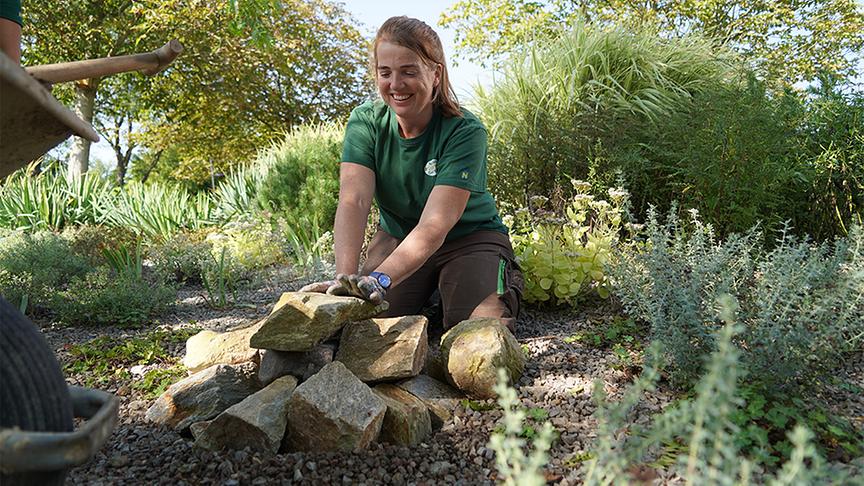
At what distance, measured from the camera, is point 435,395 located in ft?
8.00

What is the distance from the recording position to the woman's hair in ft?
8.99

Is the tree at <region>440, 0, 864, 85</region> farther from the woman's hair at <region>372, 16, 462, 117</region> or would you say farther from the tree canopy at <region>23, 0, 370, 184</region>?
the woman's hair at <region>372, 16, 462, 117</region>

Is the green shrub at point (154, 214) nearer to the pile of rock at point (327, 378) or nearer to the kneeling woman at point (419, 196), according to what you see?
the kneeling woman at point (419, 196)

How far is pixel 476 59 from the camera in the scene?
16641 millimetres

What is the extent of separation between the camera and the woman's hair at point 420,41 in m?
2.74

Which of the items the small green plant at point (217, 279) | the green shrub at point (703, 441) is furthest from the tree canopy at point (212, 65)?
the green shrub at point (703, 441)

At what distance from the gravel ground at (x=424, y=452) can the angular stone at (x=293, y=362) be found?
38 centimetres

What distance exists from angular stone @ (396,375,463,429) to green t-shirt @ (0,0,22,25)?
6.36ft

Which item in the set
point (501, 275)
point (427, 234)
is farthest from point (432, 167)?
point (501, 275)

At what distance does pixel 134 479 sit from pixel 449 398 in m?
1.12

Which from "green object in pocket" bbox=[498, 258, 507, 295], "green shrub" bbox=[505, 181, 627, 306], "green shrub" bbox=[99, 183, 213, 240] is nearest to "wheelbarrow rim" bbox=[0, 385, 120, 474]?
"green object in pocket" bbox=[498, 258, 507, 295]

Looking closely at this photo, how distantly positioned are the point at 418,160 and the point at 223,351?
1273mm

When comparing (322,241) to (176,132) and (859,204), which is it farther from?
(176,132)

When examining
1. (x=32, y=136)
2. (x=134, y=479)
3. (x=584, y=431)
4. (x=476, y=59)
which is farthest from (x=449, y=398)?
(x=476, y=59)
